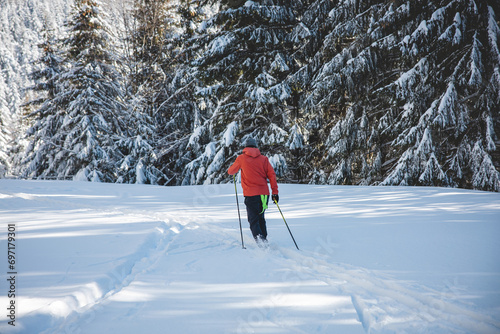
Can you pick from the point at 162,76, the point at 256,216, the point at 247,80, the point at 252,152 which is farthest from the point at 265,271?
the point at 162,76

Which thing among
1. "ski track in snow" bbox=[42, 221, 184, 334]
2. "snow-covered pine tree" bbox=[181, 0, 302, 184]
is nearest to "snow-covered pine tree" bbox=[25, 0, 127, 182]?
"snow-covered pine tree" bbox=[181, 0, 302, 184]

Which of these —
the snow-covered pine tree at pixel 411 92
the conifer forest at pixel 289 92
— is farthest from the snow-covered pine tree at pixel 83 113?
the snow-covered pine tree at pixel 411 92

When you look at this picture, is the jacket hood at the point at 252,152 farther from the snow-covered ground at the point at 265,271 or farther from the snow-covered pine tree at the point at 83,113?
the snow-covered pine tree at the point at 83,113

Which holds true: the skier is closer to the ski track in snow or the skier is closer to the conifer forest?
the ski track in snow

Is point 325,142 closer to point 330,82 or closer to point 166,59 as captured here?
point 330,82

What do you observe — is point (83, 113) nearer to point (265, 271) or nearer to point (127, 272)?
point (127, 272)

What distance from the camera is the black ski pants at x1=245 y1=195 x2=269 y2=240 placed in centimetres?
437

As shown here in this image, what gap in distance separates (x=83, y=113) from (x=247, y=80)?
10931 mm

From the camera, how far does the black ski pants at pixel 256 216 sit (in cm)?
437

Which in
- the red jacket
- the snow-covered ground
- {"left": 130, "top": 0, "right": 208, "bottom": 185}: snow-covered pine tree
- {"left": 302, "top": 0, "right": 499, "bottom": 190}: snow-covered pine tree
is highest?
{"left": 130, "top": 0, "right": 208, "bottom": 185}: snow-covered pine tree

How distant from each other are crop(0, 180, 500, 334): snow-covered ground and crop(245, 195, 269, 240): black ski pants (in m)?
0.27

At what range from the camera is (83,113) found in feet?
53.0

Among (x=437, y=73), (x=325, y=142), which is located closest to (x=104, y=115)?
(x=325, y=142)

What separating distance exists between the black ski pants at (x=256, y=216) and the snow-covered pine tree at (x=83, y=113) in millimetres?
14345
